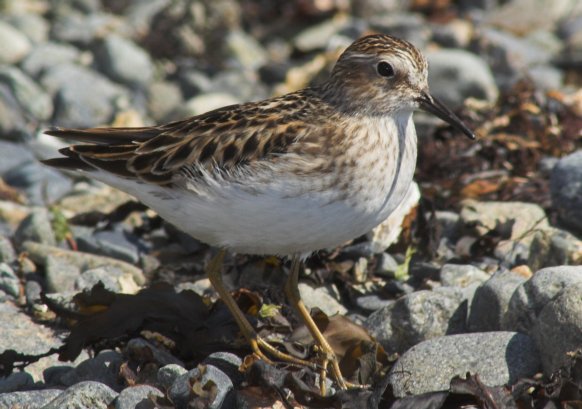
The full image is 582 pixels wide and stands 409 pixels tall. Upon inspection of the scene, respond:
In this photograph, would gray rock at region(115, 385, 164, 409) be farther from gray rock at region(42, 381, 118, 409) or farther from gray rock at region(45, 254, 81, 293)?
gray rock at region(45, 254, 81, 293)

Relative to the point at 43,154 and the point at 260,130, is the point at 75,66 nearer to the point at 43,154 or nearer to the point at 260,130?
the point at 43,154

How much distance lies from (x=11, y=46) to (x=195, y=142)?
656 cm

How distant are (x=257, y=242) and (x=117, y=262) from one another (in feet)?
6.38

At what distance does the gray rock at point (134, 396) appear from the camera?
4.71 meters

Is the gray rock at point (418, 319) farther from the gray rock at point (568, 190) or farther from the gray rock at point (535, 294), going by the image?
the gray rock at point (568, 190)

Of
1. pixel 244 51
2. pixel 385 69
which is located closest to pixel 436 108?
pixel 385 69

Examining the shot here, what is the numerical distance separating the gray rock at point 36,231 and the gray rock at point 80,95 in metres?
3.19

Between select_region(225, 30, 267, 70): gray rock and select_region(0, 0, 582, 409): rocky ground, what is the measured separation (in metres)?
0.05

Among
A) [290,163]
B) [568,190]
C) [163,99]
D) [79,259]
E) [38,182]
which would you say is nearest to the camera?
[290,163]

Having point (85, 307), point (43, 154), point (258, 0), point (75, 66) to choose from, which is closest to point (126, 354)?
point (85, 307)

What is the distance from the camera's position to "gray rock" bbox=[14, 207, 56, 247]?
7367mm

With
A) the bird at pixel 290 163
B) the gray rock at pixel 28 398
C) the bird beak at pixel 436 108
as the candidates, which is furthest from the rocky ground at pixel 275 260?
the bird beak at pixel 436 108

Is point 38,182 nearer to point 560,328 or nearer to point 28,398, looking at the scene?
point 28,398

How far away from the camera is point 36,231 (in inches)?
291
